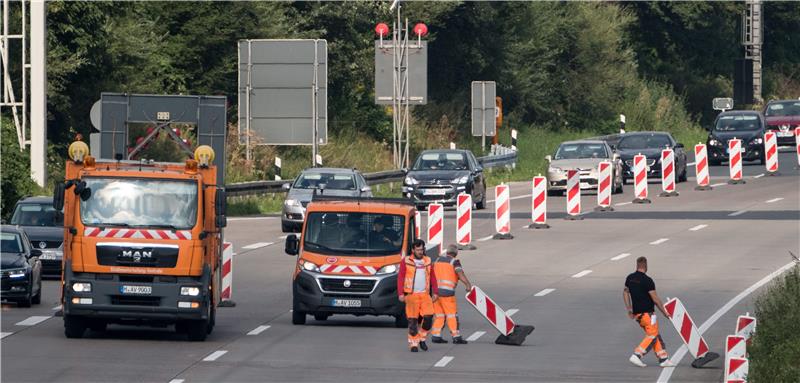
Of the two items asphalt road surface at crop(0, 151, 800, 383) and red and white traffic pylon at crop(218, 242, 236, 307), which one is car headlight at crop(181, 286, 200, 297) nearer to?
asphalt road surface at crop(0, 151, 800, 383)

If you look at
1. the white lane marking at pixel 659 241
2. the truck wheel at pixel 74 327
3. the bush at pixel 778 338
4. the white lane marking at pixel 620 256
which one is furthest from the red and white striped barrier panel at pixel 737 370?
the white lane marking at pixel 659 241

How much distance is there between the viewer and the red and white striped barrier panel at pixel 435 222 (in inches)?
1361

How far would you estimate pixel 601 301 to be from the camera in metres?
28.6

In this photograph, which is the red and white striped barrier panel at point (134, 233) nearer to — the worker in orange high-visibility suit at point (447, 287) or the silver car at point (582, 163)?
the worker in orange high-visibility suit at point (447, 287)

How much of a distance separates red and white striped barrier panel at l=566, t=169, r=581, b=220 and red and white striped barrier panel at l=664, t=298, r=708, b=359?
1982 centimetres

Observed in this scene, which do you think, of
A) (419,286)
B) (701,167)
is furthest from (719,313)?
(701,167)

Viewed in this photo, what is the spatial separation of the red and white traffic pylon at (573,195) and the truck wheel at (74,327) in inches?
793

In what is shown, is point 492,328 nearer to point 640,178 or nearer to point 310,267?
point 310,267

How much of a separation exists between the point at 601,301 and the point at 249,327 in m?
6.35

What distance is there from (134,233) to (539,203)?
18.6m

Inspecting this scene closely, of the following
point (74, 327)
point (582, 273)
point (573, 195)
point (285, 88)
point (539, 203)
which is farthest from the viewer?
point (285, 88)

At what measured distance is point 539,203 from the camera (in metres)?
40.5

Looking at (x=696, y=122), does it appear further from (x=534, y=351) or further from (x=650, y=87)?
(x=534, y=351)

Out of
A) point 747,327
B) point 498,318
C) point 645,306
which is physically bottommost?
point 498,318
